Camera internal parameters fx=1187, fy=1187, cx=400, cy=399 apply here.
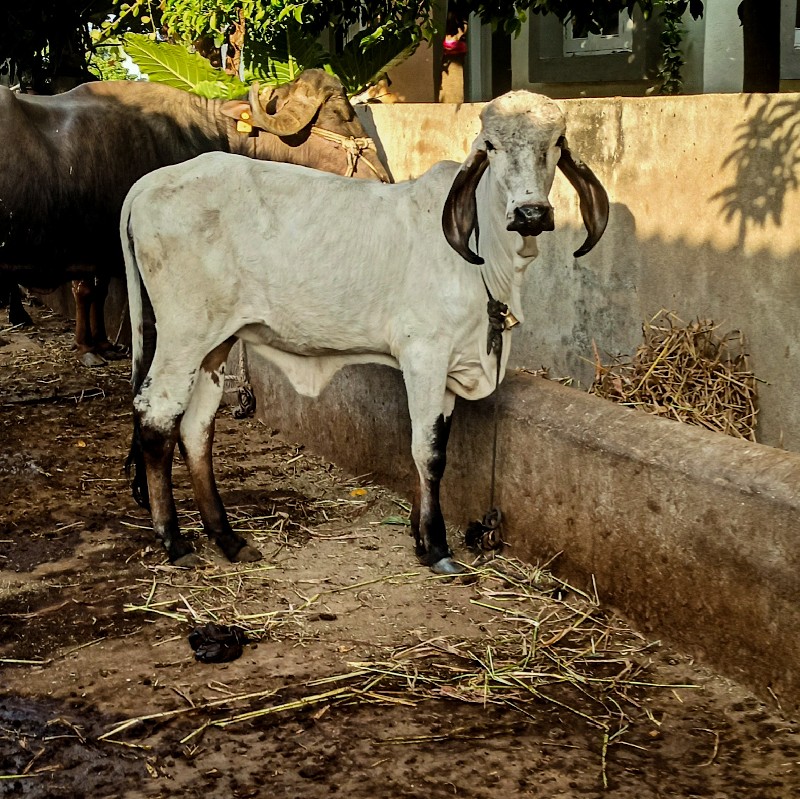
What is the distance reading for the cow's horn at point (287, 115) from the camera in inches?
293

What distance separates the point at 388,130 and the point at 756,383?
3410 millimetres

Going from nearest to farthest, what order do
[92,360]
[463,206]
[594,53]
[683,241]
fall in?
[463,206] < [683,241] < [92,360] < [594,53]

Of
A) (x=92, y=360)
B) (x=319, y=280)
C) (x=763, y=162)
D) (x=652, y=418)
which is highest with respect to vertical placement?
(x=763, y=162)

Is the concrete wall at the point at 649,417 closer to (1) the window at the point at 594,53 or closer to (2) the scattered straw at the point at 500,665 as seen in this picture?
(2) the scattered straw at the point at 500,665

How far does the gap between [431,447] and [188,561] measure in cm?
108

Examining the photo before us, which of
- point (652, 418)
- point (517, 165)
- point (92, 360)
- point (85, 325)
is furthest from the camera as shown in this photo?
point (85, 325)

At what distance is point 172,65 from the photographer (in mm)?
9203

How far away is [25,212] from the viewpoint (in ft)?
22.4

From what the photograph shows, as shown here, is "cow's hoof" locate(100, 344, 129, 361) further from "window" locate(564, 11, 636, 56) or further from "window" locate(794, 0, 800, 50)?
"window" locate(794, 0, 800, 50)

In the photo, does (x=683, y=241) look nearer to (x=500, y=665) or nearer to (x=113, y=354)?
(x=500, y=665)

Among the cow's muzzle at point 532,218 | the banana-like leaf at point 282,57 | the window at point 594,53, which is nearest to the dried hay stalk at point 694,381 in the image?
the cow's muzzle at point 532,218

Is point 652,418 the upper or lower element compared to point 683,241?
lower

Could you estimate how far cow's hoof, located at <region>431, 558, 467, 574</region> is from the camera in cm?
464

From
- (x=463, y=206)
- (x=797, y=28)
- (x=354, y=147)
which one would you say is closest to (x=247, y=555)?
(x=463, y=206)
